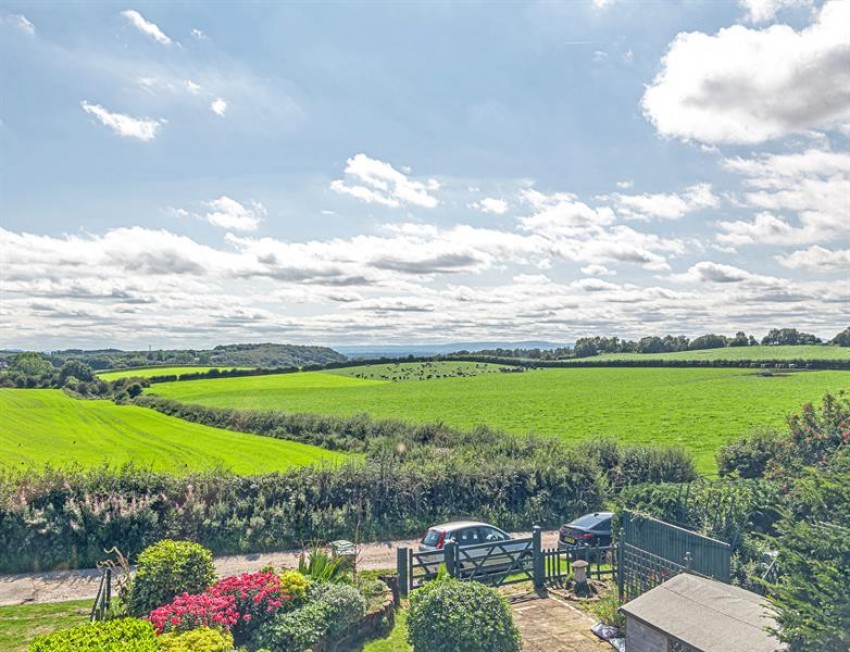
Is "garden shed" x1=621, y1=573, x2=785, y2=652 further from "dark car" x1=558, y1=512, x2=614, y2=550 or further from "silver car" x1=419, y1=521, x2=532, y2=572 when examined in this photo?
"dark car" x1=558, y1=512, x2=614, y2=550

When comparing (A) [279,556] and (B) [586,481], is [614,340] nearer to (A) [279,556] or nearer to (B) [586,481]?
(B) [586,481]

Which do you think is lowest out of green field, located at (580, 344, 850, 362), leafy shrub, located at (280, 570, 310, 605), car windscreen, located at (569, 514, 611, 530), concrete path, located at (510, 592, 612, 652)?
concrete path, located at (510, 592, 612, 652)

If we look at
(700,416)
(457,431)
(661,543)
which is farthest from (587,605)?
(700,416)

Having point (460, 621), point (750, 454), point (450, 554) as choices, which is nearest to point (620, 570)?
point (450, 554)

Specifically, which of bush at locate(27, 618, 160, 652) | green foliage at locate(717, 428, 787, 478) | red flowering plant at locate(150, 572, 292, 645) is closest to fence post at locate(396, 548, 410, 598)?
red flowering plant at locate(150, 572, 292, 645)

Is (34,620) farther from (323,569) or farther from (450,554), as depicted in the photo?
(450,554)

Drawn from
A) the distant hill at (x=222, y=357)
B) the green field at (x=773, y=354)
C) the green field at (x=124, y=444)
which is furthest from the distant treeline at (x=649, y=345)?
the green field at (x=124, y=444)

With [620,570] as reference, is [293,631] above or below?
above
